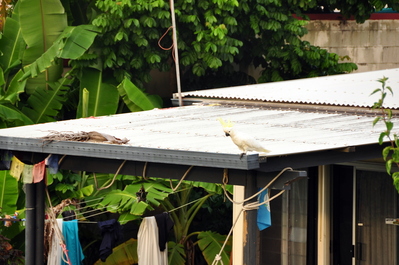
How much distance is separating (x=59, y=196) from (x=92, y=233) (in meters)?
1.47

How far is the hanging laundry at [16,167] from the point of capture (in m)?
9.22

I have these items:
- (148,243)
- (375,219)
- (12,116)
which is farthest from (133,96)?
(375,219)

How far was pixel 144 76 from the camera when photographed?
47.4 ft

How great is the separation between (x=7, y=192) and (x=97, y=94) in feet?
8.99

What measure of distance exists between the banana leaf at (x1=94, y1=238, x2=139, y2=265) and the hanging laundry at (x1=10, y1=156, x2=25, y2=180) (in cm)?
380

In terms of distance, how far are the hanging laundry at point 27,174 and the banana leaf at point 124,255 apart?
3.93 m

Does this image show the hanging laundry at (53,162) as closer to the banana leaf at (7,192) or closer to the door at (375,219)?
the banana leaf at (7,192)

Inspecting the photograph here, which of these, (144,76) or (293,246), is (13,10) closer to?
(144,76)

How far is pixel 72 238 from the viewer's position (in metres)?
10.8

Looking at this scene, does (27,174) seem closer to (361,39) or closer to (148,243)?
(148,243)

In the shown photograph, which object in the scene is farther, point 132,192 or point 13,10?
point 13,10

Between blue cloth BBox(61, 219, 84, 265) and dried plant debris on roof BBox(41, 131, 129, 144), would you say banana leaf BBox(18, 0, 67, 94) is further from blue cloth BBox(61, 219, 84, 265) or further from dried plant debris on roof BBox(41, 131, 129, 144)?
dried plant debris on roof BBox(41, 131, 129, 144)

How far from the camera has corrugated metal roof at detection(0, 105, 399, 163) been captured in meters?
7.52

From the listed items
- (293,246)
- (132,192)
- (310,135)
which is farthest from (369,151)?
(132,192)
